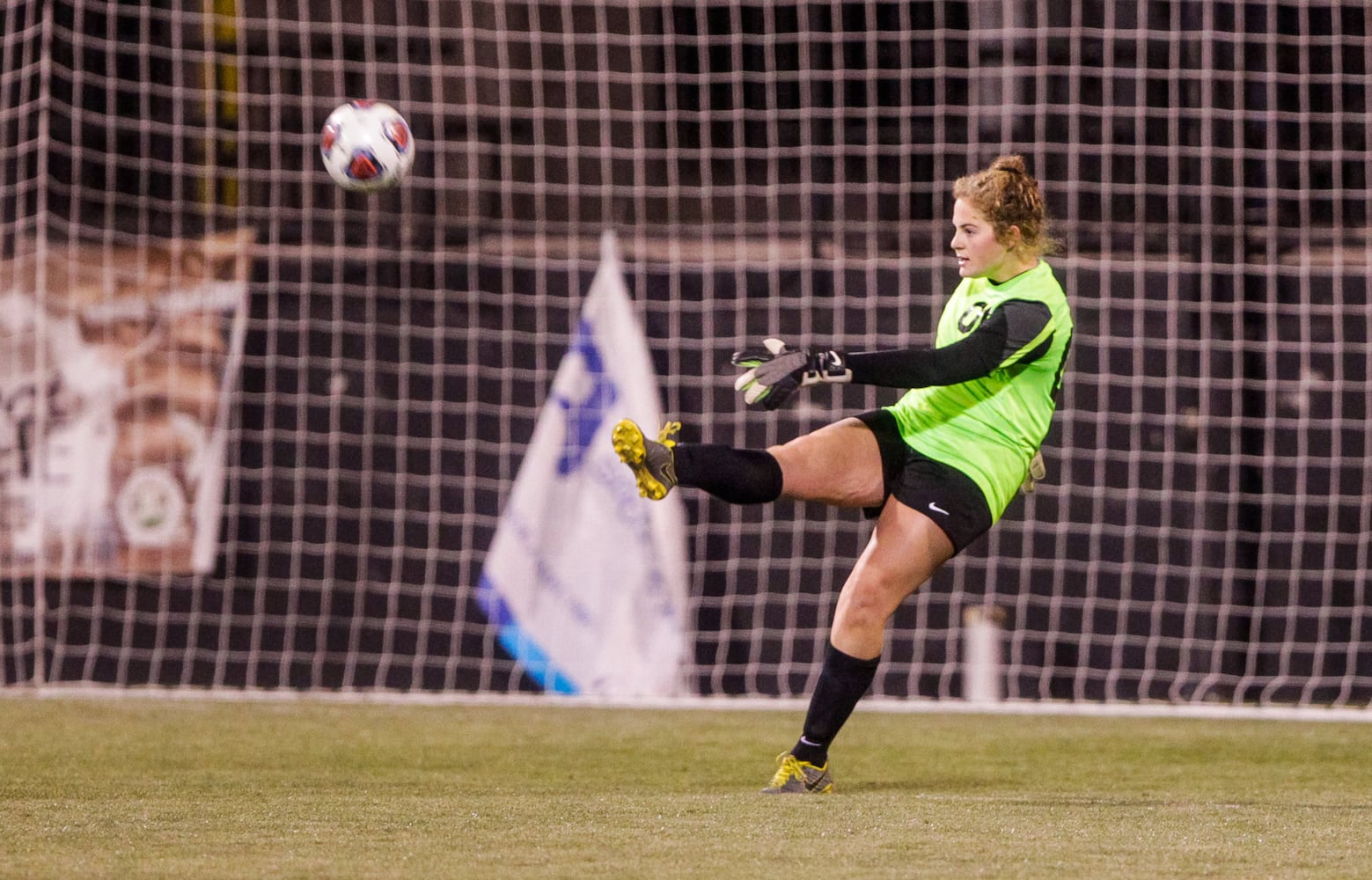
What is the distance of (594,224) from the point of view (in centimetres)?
838

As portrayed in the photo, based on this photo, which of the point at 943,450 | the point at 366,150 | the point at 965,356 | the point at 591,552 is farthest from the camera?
the point at 591,552

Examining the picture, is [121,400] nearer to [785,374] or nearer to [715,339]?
[715,339]

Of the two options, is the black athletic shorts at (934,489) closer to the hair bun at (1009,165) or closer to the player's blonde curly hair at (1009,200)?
the player's blonde curly hair at (1009,200)

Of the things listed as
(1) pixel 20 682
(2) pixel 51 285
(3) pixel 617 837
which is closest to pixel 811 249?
(2) pixel 51 285

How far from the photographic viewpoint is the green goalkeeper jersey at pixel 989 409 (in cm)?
445

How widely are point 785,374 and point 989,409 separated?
0.73 m

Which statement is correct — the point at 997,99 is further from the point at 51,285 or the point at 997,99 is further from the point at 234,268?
the point at 51,285

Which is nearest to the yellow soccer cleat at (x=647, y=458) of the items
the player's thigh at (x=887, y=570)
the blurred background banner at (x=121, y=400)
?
the player's thigh at (x=887, y=570)

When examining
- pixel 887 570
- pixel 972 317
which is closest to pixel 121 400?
pixel 887 570

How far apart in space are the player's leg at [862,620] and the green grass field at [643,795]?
12 centimetres

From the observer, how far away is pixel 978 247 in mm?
4391

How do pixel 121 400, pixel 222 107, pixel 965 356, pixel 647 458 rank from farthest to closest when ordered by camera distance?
pixel 222 107 → pixel 121 400 → pixel 965 356 → pixel 647 458

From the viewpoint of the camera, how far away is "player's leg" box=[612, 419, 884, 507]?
4.13 meters

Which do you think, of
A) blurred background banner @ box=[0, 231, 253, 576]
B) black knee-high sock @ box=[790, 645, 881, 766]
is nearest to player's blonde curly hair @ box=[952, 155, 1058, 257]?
black knee-high sock @ box=[790, 645, 881, 766]
